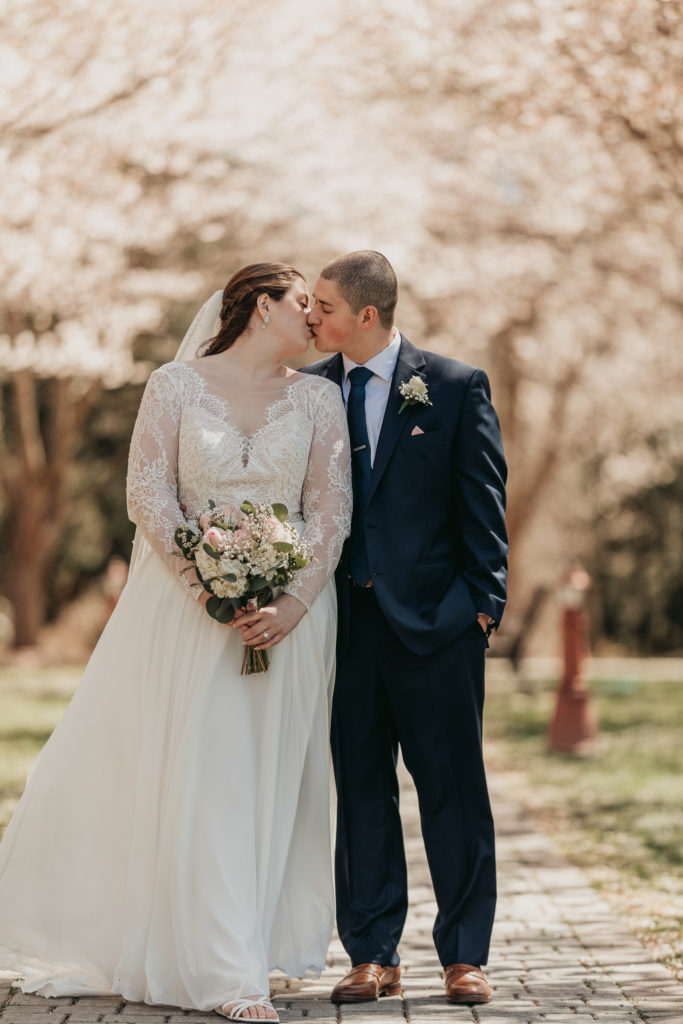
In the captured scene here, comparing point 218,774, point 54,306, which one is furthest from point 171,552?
point 54,306

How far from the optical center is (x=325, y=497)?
453cm

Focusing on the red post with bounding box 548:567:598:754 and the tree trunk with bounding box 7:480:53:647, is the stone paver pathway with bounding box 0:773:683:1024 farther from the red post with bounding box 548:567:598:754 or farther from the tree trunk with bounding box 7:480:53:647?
the tree trunk with bounding box 7:480:53:647

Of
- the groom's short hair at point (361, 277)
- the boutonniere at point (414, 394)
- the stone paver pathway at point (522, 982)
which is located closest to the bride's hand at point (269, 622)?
the boutonniere at point (414, 394)

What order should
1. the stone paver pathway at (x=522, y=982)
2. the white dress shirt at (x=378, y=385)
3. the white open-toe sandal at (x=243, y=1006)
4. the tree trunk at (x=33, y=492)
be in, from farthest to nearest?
the tree trunk at (x=33, y=492) → the white dress shirt at (x=378, y=385) → the stone paver pathway at (x=522, y=982) → the white open-toe sandal at (x=243, y=1006)

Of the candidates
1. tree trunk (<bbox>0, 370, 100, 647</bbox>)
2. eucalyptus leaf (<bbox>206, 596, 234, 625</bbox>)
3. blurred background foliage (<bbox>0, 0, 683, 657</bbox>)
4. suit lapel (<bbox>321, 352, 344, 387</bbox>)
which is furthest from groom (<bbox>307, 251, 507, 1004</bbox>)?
tree trunk (<bbox>0, 370, 100, 647</bbox>)

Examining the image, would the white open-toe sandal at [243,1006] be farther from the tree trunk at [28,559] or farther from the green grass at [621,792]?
the tree trunk at [28,559]

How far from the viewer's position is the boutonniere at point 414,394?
15.0 ft

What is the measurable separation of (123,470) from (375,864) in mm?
19061

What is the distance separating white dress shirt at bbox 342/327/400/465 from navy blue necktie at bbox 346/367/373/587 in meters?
0.02

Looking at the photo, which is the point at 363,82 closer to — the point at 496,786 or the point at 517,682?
the point at 496,786

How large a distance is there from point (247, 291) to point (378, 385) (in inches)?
22.6

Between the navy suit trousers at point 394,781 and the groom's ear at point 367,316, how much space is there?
0.94 metres

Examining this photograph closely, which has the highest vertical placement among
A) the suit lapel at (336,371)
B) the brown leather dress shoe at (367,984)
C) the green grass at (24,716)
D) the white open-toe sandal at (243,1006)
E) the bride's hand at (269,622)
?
the suit lapel at (336,371)

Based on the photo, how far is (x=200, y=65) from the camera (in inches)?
338
